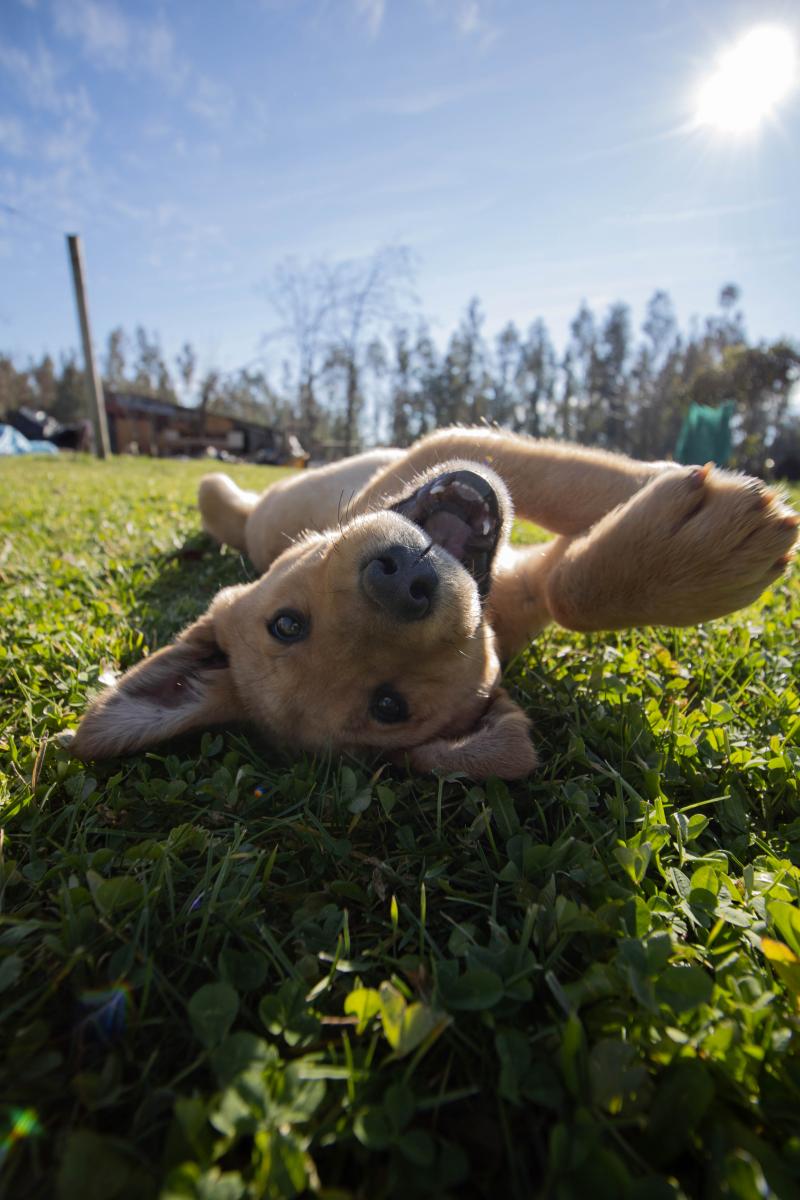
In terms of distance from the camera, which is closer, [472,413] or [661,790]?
[661,790]

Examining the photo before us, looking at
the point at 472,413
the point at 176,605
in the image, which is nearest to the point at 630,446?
the point at 472,413

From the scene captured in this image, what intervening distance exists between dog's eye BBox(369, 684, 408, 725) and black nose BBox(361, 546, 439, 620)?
1.12ft

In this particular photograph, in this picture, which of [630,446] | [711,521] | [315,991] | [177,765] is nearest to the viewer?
[315,991]

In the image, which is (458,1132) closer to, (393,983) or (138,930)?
(393,983)

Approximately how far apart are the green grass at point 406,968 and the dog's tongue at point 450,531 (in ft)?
2.65

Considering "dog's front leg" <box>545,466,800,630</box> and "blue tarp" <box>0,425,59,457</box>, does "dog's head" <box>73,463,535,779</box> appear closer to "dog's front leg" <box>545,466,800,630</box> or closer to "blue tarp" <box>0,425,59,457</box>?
"dog's front leg" <box>545,466,800,630</box>

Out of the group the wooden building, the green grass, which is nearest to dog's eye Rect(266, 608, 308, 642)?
the green grass

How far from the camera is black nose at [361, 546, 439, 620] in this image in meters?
2.04

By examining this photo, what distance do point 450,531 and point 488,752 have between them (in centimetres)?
104

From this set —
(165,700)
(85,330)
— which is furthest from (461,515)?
(85,330)

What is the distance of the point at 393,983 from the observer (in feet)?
4.00

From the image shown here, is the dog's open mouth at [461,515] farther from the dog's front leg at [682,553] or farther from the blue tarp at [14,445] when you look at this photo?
the blue tarp at [14,445]

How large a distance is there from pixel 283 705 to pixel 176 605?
1.82 meters

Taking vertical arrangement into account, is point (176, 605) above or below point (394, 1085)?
below
